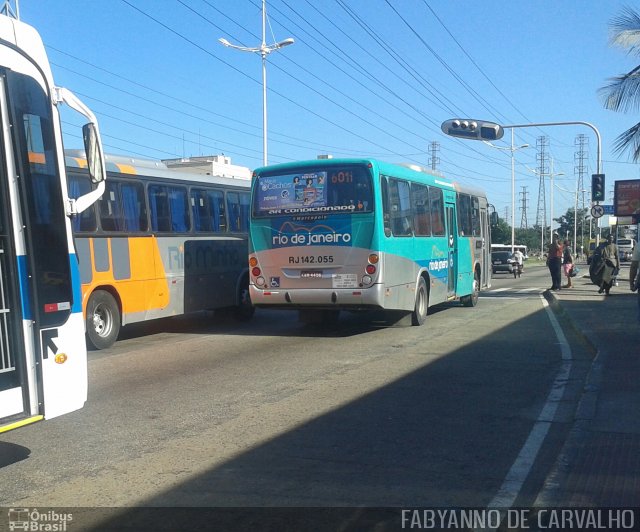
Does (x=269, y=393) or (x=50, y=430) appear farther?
(x=269, y=393)

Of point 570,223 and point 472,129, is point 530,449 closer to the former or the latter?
point 472,129

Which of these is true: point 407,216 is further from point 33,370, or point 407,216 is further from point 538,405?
point 33,370

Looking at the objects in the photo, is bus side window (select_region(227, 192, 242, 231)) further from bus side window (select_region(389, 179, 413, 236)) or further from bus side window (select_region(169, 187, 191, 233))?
bus side window (select_region(389, 179, 413, 236))

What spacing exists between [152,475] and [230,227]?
35.7 ft

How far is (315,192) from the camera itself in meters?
12.7

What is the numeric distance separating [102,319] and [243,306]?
462 centimetres

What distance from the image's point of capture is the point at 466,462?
5.64 m

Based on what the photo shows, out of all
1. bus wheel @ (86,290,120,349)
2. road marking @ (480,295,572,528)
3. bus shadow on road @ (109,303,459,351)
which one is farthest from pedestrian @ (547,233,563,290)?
bus wheel @ (86,290,120,349)

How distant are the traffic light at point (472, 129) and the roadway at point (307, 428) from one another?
15.3 metres

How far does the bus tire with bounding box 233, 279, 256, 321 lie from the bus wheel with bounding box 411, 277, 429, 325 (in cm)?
384

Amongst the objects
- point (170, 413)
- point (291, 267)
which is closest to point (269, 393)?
point (170, 413)

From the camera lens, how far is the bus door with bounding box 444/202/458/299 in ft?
55.9

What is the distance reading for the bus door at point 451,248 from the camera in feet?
55.9

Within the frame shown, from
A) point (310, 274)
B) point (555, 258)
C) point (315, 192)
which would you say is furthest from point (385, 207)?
point (555, 258)
